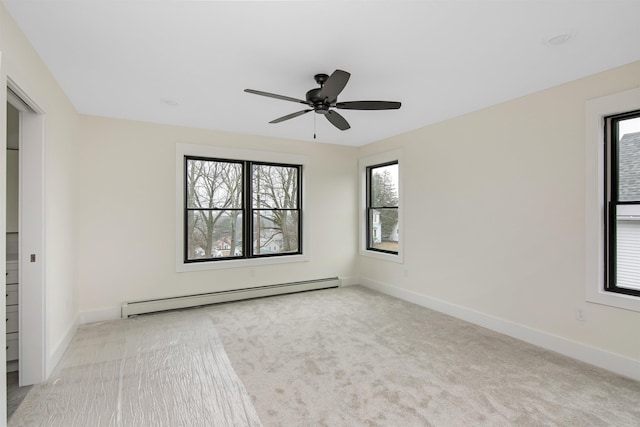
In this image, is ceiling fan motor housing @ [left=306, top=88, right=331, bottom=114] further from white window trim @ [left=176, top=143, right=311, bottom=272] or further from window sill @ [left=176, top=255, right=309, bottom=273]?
window sill @ [left=176, top=255, right=309, bottom=273]

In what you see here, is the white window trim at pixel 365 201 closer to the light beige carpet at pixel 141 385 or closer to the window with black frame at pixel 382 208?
the window with black frame at pixel 382 208

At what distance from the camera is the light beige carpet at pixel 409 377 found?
204 cm

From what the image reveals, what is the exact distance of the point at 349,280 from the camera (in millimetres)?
5637

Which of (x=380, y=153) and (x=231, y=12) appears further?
(x=380, y=153)

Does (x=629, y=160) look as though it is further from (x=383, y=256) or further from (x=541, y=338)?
(x=383, y=256)

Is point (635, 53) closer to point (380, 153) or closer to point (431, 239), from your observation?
point (431, 239)

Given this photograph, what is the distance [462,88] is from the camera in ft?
10.0

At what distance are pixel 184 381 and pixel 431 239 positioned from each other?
3.42 meters

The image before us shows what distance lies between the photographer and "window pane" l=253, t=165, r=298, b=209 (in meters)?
4.98

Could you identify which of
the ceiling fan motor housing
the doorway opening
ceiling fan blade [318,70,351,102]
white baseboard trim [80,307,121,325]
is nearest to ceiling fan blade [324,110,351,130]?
the ceiling fan motor housing

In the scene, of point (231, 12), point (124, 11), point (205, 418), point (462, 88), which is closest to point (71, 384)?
point (205, 418)

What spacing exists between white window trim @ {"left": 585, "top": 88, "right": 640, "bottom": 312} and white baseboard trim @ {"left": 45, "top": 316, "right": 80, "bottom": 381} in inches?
187

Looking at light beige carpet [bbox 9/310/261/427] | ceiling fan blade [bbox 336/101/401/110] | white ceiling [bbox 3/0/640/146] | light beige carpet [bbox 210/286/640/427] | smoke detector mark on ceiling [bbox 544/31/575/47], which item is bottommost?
light beige carpet [bbox 9/310/261/427]

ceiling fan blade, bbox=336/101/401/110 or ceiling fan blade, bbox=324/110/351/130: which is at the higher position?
ceiling fan blade, bbox=336/101/401/110
